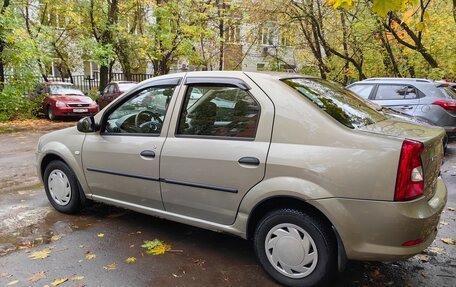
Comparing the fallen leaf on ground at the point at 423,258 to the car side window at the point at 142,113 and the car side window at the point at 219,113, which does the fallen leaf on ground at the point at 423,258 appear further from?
the car side window at the point at 142,113

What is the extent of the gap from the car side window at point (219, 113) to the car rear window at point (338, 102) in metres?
0.42

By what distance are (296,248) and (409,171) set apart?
3.32ft

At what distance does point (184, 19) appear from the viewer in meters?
20.3

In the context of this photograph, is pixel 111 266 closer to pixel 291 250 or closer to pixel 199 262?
pixel 199 262

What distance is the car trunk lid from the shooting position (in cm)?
279

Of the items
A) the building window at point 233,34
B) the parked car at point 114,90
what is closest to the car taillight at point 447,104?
the parked car at point 114,90

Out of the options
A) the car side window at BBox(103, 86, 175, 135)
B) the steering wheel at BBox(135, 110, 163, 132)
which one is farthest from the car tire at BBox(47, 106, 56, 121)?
the steering wheel at BBox(135, 110, 163, 132)

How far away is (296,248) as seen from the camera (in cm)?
303

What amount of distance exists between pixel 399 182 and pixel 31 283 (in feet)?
9.72

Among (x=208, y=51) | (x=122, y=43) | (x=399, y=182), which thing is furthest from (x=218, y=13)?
(x=399, y=182)

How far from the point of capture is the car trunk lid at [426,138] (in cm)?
279

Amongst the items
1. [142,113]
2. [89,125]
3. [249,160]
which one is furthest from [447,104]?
[89,125]

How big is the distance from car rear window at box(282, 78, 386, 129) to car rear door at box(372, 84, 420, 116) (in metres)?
5.20

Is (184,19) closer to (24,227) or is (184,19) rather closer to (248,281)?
(24,227)
